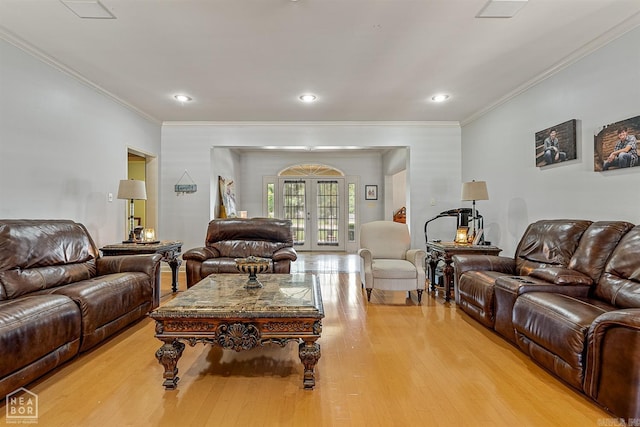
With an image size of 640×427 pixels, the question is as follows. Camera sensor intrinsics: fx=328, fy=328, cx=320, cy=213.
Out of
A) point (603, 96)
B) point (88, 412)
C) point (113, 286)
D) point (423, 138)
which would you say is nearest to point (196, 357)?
point (88, 412)

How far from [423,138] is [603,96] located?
2807 mm

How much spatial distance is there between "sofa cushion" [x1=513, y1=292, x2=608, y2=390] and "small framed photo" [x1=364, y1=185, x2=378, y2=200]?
617 cm

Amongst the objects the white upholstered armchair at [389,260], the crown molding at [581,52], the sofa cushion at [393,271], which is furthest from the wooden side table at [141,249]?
the crown molding at [581,52]

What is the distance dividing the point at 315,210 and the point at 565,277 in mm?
6507

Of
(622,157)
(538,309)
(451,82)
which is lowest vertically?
(538,309)

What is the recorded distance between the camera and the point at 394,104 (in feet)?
15.3

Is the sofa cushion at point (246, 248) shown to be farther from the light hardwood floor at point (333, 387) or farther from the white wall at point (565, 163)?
the white wall at point (565, 163)

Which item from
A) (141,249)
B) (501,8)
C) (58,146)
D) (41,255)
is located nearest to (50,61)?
(58,146)

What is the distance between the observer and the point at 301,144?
18.3 feet

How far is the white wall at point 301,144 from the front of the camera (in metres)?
5.57

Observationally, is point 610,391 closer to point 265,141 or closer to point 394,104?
point 394,104

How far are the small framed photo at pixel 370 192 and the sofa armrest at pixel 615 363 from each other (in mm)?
6820

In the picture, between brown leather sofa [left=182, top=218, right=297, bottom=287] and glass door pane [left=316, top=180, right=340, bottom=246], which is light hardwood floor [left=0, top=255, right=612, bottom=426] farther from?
glass door pane [left=316, top=180, right=340, bottom=246]

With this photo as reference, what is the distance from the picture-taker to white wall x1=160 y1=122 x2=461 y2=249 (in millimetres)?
5574
